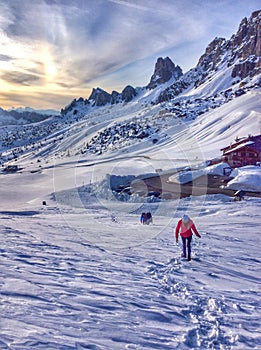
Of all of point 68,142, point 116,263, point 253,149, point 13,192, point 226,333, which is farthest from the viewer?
point 68,142

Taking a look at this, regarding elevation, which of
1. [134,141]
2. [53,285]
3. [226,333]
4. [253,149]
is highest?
[134,141]

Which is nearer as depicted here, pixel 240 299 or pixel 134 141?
pixel 240 299

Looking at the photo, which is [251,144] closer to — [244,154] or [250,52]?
[244,154]

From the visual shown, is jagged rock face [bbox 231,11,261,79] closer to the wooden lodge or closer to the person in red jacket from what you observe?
the wooden lodge

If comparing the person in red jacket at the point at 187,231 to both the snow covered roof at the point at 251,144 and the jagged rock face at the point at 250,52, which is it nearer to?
the snow covered roof at the point at 251,144

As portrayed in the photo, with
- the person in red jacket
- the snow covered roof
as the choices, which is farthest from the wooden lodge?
the person in red jacket

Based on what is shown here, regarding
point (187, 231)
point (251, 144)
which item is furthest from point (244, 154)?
point (187, 231)

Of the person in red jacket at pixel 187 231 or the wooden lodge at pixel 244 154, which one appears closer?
the person in red jacket at pixel 187 231

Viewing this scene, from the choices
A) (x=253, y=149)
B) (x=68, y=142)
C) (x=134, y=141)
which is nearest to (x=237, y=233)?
(x=253, y=149)

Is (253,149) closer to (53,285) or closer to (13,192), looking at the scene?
(13,192)

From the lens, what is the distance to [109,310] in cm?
585

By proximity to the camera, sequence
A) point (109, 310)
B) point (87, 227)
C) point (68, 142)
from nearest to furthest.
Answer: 1. point (109, 310)
2. point (87, 227)
3. point (68, 142)

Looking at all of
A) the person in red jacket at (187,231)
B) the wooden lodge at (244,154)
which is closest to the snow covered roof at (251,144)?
the wooden lodge at (244,154)

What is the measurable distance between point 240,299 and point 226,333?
73.0 inches
